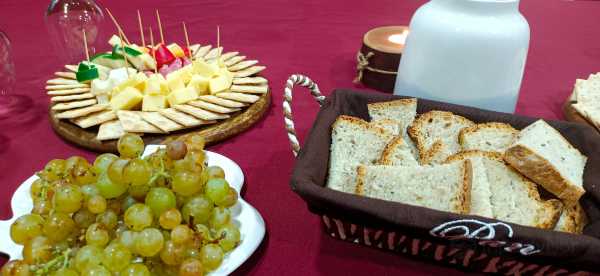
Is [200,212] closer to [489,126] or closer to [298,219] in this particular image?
[298,219]

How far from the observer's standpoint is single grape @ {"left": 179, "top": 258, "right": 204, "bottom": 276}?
1.64 feet

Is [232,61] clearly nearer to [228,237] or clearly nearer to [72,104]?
[72,104]

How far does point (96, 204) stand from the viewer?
1.74 feet

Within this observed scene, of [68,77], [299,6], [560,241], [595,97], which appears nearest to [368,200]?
[560,241]

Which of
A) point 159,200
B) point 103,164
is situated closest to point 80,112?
point 103,164

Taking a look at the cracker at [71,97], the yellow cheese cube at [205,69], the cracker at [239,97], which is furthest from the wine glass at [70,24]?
the cracker at [239,97]

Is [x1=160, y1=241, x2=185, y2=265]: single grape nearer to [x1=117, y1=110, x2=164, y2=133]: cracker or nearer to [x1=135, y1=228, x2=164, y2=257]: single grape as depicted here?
[x1=135, y1=228, x2=164, y2=257]: single grape

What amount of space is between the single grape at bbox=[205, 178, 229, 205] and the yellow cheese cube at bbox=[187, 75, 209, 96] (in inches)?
16.9

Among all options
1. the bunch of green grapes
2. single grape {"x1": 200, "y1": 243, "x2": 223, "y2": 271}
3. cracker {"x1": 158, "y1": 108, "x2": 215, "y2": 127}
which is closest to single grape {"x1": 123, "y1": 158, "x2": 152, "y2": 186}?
the bunch of green grapes

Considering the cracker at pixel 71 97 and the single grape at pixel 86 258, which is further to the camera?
the cracker at pixel 71 97

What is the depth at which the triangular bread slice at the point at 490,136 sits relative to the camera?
695 mm

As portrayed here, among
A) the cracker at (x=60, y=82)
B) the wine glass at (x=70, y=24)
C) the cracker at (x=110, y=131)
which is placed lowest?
the cracker at (x=110, y=131)

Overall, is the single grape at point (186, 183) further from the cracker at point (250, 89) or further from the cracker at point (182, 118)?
the cracker at point (250, 89)

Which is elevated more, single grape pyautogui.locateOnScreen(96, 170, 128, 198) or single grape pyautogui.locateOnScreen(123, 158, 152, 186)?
single grape pyautogui.locateOnScreen(123, 158, 152, 186)
